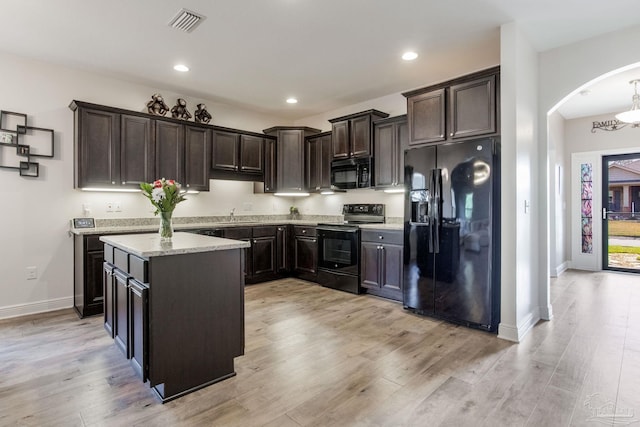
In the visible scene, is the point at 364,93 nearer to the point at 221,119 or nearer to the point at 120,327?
the point at 221,119

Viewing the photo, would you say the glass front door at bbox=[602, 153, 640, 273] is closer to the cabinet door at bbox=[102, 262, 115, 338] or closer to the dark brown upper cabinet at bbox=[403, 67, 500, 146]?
the dark brown upper cabinet at bbox=[403, 67, 500, 146]

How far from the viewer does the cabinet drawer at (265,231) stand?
515 cm

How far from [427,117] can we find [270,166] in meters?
2.82

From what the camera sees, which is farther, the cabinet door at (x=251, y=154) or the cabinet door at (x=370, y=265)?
the cabinet door at (x=251, y=154)

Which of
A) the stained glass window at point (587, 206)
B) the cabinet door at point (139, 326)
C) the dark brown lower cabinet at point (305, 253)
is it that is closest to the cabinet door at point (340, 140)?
the dark brown lower cabinet at point (305, 253)

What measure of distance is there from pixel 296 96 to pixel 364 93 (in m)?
1.01

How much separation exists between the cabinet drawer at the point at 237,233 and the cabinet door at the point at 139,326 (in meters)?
2.49

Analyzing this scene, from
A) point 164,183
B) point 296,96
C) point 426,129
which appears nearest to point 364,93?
point 296,96

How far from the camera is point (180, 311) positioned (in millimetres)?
2164

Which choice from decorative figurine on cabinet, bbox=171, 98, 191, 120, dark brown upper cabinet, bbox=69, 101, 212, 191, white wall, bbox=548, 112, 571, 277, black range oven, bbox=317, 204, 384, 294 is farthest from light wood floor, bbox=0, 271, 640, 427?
decorative figurine on cabinet, bbox=171, 98, 191, 120

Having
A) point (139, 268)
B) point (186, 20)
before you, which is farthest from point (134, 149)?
point (139, 268)

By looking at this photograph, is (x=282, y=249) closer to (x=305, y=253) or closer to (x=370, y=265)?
(x=305, y=253)

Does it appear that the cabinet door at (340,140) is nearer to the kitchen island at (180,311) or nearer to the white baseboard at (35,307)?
the kitchen island at (180,311)

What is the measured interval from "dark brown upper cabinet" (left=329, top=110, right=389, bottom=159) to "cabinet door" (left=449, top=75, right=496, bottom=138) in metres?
1.43
